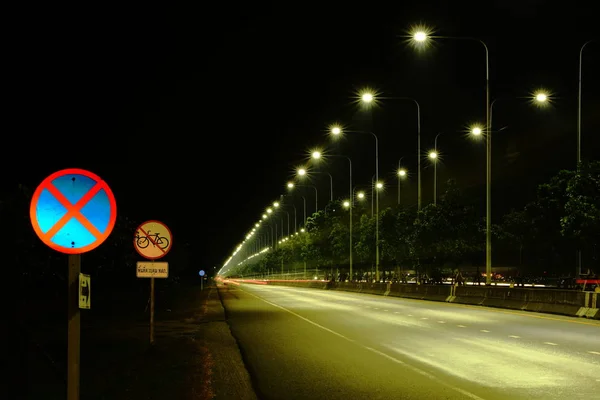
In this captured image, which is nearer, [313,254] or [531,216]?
[531,216]

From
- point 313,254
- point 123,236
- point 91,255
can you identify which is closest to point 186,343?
point 91,255

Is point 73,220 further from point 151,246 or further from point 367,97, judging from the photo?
point 367,97

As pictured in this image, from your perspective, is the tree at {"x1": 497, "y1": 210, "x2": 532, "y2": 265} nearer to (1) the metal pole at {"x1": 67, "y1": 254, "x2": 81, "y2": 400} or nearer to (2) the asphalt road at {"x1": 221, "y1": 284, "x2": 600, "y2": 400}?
(2) the asphalt road at {"x1": 221, "y1": 284, "x2": 600, "y2": 400}

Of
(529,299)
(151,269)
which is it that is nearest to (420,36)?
(529,299)

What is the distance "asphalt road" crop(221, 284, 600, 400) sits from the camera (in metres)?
9.90

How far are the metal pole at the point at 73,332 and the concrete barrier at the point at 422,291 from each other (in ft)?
100

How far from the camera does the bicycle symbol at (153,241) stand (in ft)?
44.9

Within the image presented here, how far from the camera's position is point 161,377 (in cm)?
1071

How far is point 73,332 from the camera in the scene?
545 centimetres

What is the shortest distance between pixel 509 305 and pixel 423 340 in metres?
12.9

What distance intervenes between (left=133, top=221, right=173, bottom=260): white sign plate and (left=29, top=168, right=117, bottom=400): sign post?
8102 millimetres

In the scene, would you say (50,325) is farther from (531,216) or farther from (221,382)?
(531,216)

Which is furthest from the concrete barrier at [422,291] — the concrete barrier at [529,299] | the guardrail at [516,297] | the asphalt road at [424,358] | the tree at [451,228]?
the asphalt road at [424,358]

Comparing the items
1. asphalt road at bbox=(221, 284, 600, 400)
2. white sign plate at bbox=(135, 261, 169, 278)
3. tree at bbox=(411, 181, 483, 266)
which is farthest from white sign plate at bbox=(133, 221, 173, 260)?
tree at bbox=(411, 181, 483, 266)
